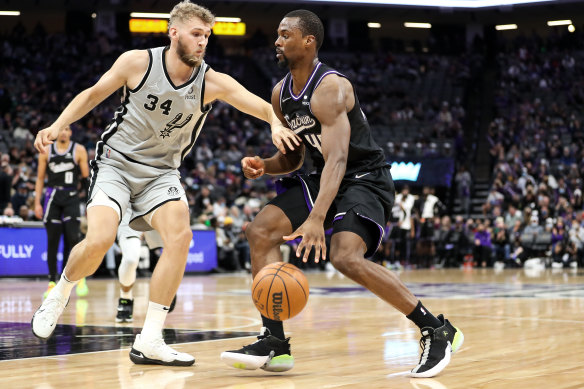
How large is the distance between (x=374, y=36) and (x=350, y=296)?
86.0 ft

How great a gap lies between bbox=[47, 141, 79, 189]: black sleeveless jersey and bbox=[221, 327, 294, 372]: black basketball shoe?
18.2ft

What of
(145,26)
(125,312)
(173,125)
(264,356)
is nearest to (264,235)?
(264,356)

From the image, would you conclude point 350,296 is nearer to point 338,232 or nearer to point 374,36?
point 338,232

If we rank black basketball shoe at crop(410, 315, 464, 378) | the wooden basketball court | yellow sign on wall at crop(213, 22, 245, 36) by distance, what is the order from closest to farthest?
the wooden basketball court
black basketball shoe at crop(410, 315, 464, 378)
yellow sign on wall at crop(213, 22, 245, 36)

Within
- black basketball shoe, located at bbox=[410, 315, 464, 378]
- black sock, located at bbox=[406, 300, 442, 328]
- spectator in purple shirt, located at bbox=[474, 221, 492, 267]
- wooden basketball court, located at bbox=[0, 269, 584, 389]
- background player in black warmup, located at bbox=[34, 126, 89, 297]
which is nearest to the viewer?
wooden basketball court, located at bbox=[0, 269, 584, 389]

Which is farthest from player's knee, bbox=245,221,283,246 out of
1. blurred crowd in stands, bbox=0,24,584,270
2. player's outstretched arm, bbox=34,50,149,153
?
blurred crowd in stands, bbox=0,24,584,270

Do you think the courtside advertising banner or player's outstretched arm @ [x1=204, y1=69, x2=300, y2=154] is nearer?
player's outstretched arm @ [x1=204, y1=69, x2=300, y2=154]

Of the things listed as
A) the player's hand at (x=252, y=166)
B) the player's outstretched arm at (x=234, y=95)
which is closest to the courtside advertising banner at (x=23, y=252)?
the player's outstretched arm at (x=234, y=95)

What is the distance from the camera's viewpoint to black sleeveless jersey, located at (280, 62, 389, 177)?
473 centimetres

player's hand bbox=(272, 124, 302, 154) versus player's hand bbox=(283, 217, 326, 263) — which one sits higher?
player's hand bbox=(272, 124, 302, 154)

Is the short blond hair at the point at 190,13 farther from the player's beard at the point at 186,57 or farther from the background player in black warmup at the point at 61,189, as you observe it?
the background player in black warmup at the point at 61,189

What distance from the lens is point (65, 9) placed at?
2973cm

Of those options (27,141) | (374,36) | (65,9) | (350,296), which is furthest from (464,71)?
(350,296)

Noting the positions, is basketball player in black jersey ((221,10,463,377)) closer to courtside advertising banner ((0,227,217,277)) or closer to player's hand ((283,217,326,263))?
player's hand ((283,217,326,263))
